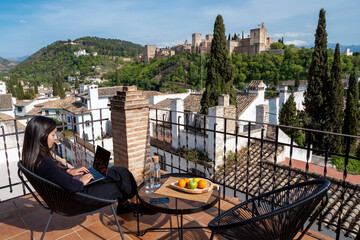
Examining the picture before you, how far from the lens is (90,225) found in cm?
275

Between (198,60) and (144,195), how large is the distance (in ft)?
175

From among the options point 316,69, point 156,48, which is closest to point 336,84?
point 316,69

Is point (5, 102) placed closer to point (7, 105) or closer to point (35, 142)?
point (7, 105)

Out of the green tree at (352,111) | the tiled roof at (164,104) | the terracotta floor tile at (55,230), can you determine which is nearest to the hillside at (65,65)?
the tiled roof at (164,104)

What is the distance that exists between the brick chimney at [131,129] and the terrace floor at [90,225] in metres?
0.72

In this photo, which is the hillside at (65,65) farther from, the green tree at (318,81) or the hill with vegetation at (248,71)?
the green tree at (318,81)

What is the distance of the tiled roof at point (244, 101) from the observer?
1763 centimetres

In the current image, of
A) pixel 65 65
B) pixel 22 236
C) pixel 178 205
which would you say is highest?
pixel 65 65

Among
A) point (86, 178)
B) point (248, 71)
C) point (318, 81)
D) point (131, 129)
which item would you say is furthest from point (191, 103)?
point (248, 71)

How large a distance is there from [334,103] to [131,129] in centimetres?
2142

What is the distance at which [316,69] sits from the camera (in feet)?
67.4

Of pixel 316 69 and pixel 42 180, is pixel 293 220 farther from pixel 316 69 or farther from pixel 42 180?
pixel 316 69

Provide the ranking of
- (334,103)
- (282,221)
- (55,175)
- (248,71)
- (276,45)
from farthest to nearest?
(276,45) → (248,71) → (334,103) → (55,175) → (282,221)

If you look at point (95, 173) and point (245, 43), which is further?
point (245, 43)
